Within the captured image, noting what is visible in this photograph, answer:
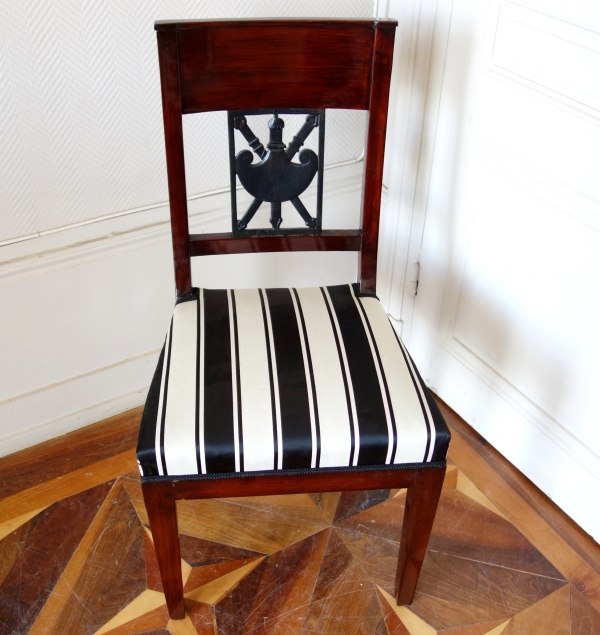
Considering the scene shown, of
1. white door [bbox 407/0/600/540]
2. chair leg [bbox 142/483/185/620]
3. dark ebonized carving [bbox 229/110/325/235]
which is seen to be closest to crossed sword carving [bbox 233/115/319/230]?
dark ebonized carving [bbox 229/110/325/235]

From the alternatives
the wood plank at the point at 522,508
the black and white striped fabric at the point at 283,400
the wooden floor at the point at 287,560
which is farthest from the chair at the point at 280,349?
the wood plank at the point at 522,508

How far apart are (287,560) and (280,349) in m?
0.49

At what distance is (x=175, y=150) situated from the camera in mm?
1132

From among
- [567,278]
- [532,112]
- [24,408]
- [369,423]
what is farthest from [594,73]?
[24,408]

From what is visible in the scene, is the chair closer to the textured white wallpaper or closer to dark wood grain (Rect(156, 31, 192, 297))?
dark wood grain (Rect(156, 31, 192, 297))

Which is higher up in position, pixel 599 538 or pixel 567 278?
pixel 567 278

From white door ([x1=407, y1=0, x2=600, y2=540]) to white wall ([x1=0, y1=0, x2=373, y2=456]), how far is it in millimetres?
280

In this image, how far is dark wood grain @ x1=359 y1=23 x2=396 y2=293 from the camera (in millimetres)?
1113

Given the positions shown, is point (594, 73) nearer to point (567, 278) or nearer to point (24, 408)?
point (567, 278)

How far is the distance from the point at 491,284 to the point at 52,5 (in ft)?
3.35

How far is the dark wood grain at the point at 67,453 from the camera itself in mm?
1511

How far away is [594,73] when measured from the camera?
110cm

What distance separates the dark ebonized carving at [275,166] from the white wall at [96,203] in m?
0.28

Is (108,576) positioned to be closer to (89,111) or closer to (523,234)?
(89,111)
